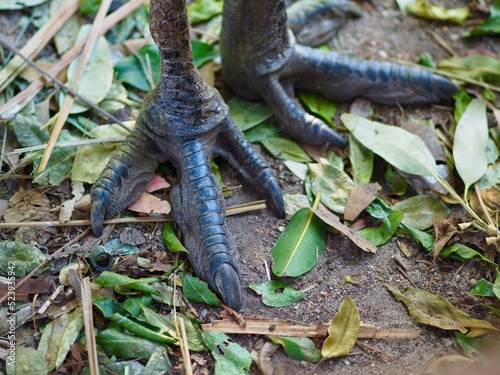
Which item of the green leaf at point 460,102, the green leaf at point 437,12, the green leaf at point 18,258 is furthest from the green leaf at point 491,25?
the green leaf at point 18,258

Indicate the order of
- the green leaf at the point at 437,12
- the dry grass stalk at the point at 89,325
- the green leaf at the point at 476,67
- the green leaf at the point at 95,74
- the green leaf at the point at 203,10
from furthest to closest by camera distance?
the green leaf at the point at 437,12, the green leaf at the point at 203,10, the green leaf at the point at 476,67, the green leaf at the point at 95,74, the dry grass stalk at the point at 89,325

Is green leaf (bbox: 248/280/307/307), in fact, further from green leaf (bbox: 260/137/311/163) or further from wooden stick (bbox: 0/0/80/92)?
wooden stick (bbox: 0/0/80/92)

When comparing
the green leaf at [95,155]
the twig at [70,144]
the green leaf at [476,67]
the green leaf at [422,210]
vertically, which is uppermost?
the twig at [70,144]

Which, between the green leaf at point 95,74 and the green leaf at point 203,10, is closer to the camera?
the green leaf at point 95,74

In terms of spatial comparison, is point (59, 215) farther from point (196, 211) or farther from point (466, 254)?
point (466, 254)

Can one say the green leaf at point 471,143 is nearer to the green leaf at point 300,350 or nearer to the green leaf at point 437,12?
the green leaf at point 437,12

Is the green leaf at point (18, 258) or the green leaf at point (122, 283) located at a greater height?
the green leaf at point (18, 258)

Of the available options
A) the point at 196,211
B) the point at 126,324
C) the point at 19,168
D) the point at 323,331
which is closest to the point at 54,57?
the point at 19,168

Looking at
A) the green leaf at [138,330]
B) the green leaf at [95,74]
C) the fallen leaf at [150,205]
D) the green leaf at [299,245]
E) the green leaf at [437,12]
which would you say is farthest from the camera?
the green leaf at [437,12]
